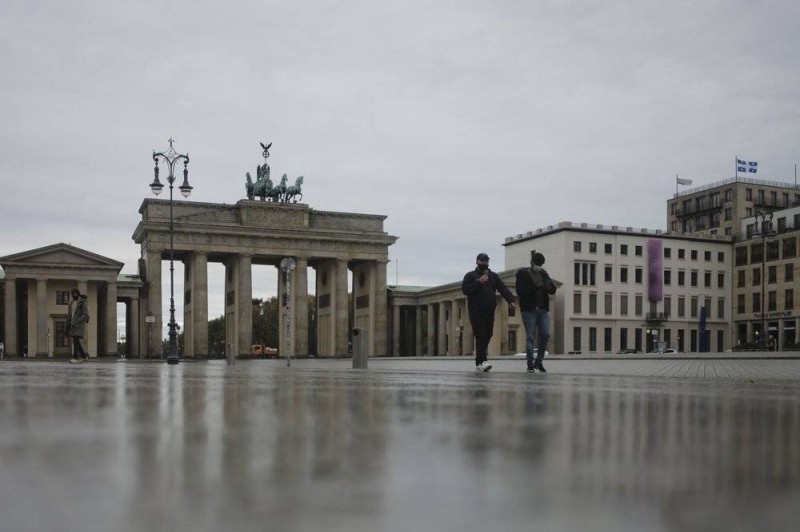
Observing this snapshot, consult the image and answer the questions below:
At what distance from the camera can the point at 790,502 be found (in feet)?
6.60

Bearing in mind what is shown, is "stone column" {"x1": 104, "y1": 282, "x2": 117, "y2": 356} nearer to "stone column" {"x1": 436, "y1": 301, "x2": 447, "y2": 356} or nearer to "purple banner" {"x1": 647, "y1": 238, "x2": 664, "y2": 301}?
"stone column" {"x1": 436, "y1": 301, "x2": 447, "y2": 356}

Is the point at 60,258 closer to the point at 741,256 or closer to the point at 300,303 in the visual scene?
the point at 300,303

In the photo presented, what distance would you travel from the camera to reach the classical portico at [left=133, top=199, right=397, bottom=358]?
8294 centimetres

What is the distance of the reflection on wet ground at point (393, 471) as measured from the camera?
1808 millimetres

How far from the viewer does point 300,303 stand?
89750mm

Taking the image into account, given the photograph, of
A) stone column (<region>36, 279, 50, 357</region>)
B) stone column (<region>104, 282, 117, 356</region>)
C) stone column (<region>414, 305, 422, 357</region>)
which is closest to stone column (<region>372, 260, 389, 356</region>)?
stone column (<region>414, 305, 422, 357</region>)

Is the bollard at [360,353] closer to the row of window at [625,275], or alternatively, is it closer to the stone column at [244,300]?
the stone column at [244,300]

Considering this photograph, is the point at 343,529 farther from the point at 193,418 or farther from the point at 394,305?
the point at 394,305

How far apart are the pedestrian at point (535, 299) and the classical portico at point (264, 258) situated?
65.9 metres

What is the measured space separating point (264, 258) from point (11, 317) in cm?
2624

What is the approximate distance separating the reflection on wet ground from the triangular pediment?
2956 inches

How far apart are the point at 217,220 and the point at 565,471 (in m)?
85.5

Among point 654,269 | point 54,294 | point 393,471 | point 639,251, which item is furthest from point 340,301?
point 393,471

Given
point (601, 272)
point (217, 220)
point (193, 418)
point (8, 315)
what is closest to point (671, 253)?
point (601, 272)
